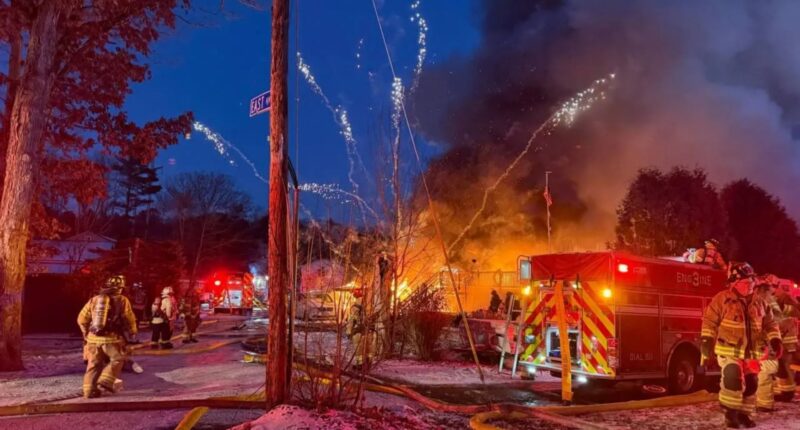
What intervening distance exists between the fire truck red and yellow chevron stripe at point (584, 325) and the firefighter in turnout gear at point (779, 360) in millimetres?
2044

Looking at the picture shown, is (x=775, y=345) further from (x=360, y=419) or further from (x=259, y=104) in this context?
(x=259, y=104)

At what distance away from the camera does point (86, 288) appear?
768 inches

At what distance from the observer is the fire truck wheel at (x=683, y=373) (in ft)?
32.0

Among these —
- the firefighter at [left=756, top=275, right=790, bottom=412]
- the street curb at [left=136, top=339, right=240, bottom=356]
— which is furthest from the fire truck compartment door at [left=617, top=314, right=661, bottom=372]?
the street curb at [left=136, top=339, right=240, bottom=356]

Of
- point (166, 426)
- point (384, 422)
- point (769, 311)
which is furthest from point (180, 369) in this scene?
point (769, 311)

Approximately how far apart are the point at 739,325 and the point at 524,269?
4.29 m

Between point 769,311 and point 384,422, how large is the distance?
4.97 m

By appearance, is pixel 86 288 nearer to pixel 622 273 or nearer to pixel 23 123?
A: pixel 23 123

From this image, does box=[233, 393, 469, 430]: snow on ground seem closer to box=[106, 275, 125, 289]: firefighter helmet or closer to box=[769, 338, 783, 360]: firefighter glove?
box=[769, 338, 783, 360]: firefighter glove

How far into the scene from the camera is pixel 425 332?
12.9m

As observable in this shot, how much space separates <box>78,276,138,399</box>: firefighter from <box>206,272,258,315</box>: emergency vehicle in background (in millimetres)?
27577

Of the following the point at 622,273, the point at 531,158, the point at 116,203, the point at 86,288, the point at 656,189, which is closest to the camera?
the point at 622,273

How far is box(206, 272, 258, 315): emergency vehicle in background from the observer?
3597cm

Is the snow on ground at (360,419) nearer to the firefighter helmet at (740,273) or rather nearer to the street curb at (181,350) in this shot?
the firefighter helmet at (740,273)
